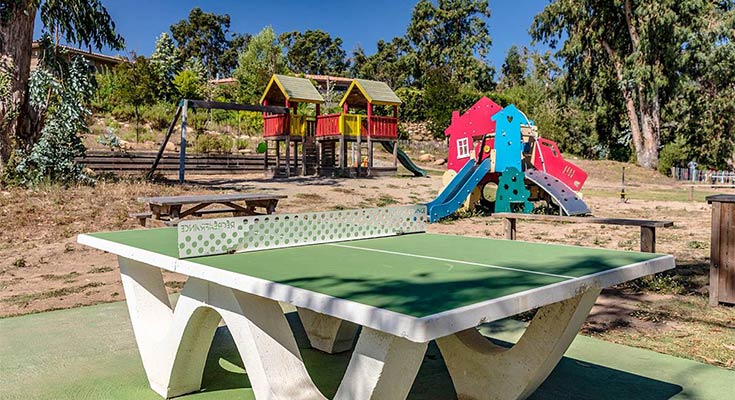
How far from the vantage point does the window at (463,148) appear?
1422 cm

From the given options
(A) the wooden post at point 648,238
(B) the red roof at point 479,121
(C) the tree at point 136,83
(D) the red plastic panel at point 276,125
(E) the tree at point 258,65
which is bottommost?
(A) the wooden post at point 648,238

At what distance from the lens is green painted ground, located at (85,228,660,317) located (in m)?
2.17

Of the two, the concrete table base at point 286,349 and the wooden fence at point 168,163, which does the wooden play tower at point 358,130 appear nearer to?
the wooden fence at point 168,163

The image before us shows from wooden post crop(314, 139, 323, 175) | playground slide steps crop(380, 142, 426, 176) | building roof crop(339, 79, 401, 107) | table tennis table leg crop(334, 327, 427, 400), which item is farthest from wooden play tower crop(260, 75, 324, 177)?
table tennis table leg crop(334, 327, 427, 400)

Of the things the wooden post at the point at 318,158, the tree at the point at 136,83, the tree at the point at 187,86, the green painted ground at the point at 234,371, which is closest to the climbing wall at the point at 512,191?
the green painted ground at the point at 234,371

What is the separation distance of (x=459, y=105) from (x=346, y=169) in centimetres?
1769

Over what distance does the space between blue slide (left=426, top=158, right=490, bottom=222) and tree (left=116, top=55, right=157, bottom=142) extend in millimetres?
18026

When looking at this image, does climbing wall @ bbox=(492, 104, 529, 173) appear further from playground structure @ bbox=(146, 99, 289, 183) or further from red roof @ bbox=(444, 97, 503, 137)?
playground structure @ bbox=(146, 99, 289, 183)

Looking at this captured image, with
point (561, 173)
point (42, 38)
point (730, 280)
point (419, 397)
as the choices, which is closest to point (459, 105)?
point (561, 173)

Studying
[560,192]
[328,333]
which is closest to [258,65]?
[560,192]

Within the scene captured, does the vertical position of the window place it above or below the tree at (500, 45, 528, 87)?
below

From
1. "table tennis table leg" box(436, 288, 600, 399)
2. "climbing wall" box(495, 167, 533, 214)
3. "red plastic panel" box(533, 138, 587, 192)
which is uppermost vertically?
"red plastic panel" box(533, 138, 587, 192)

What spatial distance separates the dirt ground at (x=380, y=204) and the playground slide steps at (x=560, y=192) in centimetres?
44

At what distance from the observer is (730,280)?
17.3ft
